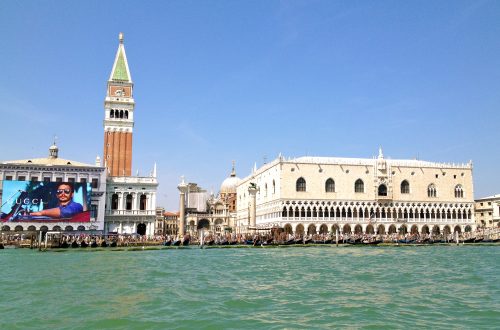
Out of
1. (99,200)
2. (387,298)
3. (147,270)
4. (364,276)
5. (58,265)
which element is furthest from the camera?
(99,200)

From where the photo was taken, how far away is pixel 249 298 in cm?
1426

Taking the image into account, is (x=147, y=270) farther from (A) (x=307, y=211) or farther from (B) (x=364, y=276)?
(A) (x=307, y=211)

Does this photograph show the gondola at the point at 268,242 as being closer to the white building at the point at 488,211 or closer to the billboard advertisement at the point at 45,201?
the billboard advertisement at the point at 45,201

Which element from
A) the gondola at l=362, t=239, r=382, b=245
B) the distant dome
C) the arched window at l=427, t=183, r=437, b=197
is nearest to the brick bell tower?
the gondola at l=362, t=239, r=382, b=245

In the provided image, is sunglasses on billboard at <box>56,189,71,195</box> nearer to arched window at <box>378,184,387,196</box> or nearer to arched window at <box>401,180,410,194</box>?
arched window at <box>378,184,387,196</box>

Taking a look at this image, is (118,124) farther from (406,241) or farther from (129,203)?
(406,241)

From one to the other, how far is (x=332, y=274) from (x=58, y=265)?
1299cm

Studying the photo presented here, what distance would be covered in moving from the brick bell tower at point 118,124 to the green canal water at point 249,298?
37.9 m

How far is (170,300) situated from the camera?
14109 mm

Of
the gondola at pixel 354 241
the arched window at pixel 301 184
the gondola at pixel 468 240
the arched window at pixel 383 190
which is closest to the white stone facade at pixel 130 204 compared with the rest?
the arched window at pixel 301 184

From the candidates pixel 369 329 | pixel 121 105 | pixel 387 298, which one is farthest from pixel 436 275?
pixel 121 105

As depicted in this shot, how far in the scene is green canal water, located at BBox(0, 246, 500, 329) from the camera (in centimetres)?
1133

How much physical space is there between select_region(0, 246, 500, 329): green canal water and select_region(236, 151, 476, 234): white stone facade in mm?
37111

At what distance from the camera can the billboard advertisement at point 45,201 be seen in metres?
49.3
